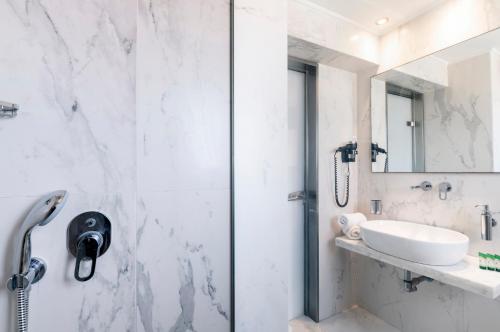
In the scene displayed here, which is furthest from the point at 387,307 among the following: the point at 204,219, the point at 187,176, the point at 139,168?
the point at 139,168

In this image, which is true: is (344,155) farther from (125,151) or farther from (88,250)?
(88,250)

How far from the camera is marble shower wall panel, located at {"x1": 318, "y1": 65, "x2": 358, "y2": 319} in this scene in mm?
1927

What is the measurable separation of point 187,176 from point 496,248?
1.77 meters

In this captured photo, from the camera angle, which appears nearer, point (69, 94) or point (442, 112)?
point (69, 94)

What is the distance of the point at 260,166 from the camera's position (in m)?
0.95

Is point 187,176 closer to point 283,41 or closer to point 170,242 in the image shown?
point 170,242

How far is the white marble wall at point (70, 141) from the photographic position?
58 cm

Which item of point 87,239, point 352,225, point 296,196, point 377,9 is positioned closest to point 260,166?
point 87,239

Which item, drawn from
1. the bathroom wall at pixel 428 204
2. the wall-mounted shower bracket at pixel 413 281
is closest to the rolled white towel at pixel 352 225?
the bathroom wall at pixel 428 204

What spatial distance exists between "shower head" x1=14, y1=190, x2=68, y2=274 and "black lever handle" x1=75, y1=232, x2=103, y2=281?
0.31ft

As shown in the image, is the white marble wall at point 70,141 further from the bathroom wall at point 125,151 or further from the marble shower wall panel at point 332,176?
the marble shower wall panel at point 332,176

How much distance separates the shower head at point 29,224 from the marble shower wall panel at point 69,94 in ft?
0.19

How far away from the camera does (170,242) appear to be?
777 millimetres

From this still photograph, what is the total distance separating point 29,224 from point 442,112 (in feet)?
7.19
